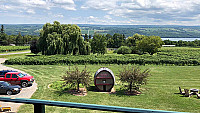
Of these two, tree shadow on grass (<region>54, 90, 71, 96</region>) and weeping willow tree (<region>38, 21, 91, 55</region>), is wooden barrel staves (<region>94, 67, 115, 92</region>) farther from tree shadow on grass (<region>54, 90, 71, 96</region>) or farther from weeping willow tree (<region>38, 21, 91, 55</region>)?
weeping willow tree (<region>38, 21, 91, 55</region>)

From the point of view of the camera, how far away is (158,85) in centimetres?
2472

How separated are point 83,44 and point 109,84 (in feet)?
113

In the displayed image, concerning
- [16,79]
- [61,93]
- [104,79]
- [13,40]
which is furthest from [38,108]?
[13,40]

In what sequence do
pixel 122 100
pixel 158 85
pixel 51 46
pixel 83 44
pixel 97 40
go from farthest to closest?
pixel 97 40 < pixel 83 44 < pixel 51 46 < pixel 158 85 < pixel 122 100

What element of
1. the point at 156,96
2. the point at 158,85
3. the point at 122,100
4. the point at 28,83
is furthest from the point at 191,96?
the point at 28,83

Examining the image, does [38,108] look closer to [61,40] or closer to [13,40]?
[61,40]

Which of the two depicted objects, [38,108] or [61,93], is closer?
[38,108]

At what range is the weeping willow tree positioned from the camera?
2031 inches

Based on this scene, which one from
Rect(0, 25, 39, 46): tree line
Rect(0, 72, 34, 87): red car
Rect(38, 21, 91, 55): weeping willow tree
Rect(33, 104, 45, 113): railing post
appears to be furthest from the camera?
Rect(0, 25, 39, 46): tree line

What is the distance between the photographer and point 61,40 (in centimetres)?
5212

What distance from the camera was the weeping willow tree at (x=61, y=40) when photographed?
5159 centimetres

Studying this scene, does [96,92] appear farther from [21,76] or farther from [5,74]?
[5,74]

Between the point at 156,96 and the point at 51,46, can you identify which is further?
the point at 51,46

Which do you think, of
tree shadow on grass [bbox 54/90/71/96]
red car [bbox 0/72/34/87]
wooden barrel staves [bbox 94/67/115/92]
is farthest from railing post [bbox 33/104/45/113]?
red car [bbox 0/72/34/87]
